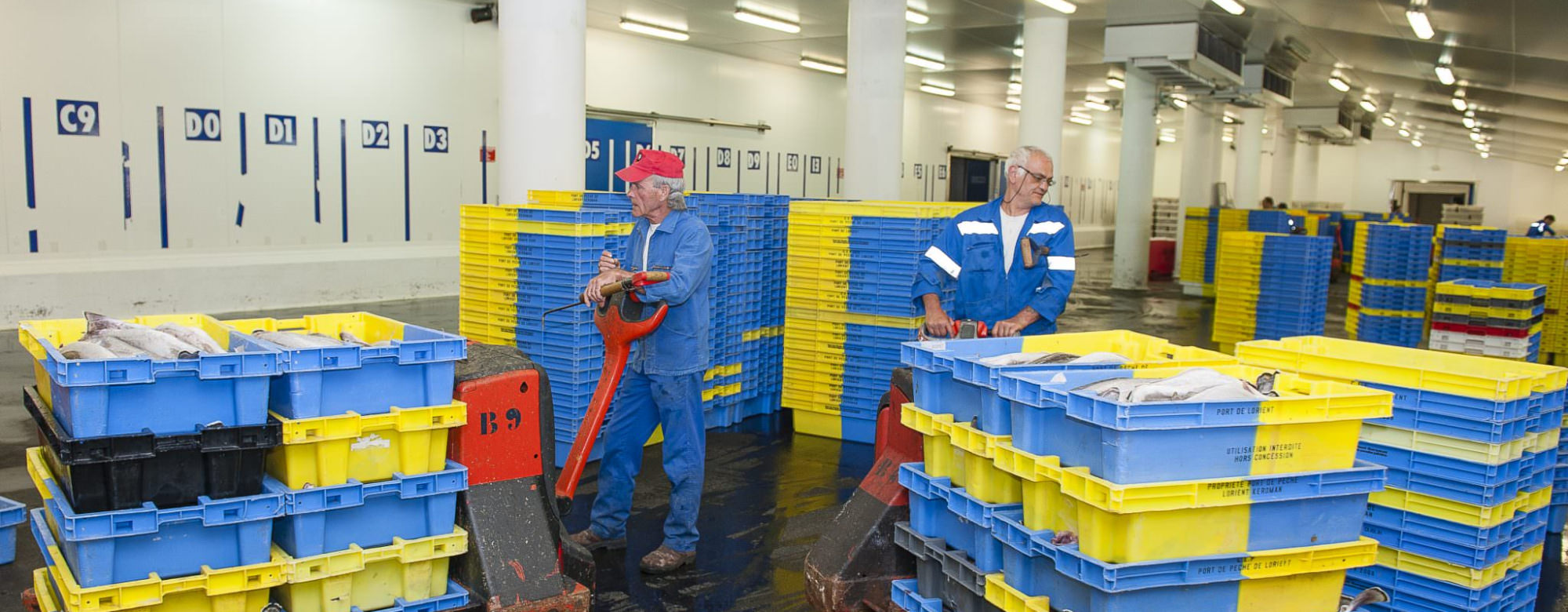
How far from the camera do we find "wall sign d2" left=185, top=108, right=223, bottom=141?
12227mm

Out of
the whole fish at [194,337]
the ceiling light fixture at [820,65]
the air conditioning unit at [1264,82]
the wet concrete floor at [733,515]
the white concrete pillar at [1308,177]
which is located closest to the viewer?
the whole fish at [194,337]

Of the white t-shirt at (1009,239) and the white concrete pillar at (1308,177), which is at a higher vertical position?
the white concrete pillar at (1308,177)

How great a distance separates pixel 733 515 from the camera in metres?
6.05

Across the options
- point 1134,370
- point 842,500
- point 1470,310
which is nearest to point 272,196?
point 842,500

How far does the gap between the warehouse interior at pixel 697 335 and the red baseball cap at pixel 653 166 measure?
0.09 ft

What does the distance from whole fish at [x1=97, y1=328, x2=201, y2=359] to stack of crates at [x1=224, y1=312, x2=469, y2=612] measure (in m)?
0.27

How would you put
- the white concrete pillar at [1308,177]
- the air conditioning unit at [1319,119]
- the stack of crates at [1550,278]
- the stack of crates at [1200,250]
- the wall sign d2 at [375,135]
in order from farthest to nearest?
the white concrete pillar at [1308,177], the air conditioning unit at [1319,119], the stack of crates at [1200,250], the wall sign d2 at [375,135], the stack of crates at [1550,278]

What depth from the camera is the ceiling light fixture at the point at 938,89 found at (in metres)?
26.0

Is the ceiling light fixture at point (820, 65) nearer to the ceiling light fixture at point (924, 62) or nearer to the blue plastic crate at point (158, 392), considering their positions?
the ceiling light fixture at point (924, 62)

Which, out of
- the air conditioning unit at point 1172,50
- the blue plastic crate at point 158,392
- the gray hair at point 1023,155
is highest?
the air conditioning unit at point 1172,50

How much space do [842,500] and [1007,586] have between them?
3.20m

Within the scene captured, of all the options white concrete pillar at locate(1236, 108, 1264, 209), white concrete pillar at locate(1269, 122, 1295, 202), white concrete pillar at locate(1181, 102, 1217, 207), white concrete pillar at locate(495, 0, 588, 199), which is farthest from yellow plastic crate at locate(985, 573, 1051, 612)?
white concrete pillar at locate(1269, 122, 1295, 202)

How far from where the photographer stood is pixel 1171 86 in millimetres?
19156

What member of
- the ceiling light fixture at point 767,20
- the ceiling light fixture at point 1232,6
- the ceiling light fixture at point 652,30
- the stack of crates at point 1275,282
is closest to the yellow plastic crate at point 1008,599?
the stack of crates at point 1275,282
